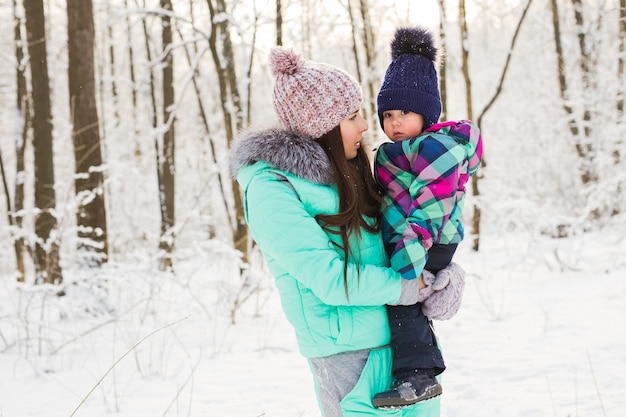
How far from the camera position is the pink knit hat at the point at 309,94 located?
171 centimetres

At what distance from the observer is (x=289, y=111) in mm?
1748

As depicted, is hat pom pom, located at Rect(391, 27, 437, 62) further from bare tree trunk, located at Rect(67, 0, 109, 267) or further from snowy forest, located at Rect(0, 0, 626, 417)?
bare tree trunk, located at Rect(67, 0, 109, 267)

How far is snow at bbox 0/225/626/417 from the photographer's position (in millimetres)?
3598

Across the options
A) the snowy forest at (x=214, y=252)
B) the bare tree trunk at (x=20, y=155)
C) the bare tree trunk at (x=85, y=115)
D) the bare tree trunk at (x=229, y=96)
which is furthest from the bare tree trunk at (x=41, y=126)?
the bare tree trunk at (x=229, y=96)

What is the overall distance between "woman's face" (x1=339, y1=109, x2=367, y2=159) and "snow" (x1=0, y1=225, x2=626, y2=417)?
4.78 ft

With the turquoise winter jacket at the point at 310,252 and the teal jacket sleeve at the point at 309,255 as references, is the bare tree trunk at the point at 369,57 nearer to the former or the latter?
the turquoise winter jacket at the point at 310,252

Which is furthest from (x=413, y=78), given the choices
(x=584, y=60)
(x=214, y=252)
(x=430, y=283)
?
(x=584, y=60)

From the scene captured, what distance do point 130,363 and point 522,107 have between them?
53.8 feet

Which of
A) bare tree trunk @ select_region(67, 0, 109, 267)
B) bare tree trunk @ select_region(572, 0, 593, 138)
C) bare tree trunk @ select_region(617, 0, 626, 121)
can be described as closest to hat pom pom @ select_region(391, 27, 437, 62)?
bare tree trunk @ select_region(67, 0, 109, 267)

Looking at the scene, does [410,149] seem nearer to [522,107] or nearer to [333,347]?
[333,347]

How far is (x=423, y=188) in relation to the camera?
1685 mm

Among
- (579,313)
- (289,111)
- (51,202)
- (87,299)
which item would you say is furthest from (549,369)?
(51,202)

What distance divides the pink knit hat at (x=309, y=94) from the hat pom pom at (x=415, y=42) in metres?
0.33

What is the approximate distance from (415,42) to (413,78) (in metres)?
0.15
